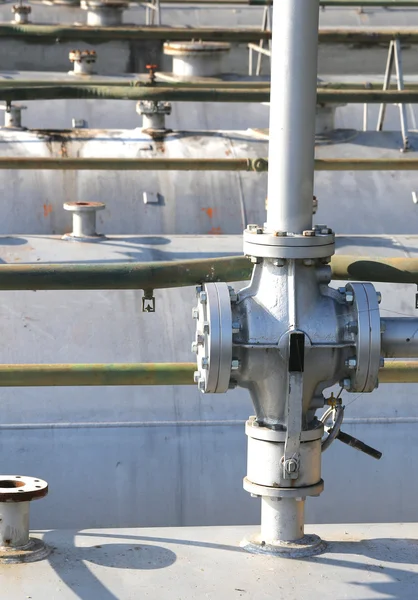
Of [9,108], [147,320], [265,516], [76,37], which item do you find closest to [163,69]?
[76,37]

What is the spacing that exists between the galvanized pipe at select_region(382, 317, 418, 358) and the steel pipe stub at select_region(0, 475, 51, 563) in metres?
0.96

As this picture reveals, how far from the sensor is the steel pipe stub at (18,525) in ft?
9.92

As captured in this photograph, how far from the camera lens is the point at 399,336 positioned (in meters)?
2.95

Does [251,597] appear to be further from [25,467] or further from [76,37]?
[76,37]

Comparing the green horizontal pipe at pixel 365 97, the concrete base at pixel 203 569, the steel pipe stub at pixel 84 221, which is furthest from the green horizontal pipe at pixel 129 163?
the concrete base at pixel 203 569

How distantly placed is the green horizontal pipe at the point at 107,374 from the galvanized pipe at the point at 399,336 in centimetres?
74

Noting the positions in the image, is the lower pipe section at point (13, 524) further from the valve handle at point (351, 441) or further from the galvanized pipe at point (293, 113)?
the galvanized pipe at point (293, 113)

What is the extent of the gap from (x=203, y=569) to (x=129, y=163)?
3670 mm

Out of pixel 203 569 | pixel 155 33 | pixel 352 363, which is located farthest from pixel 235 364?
pixel 155 33

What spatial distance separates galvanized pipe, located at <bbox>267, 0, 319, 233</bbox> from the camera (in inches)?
110

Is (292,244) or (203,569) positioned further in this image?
(203,569)

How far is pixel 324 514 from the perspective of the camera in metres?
4.66

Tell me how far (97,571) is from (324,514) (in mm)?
1825

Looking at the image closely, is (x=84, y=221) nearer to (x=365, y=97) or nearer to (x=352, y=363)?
(x=365, y=97)
